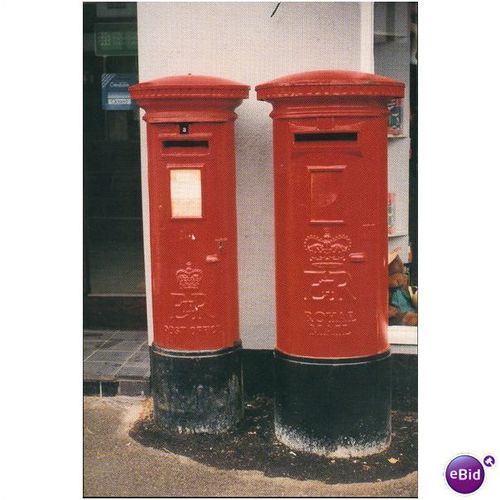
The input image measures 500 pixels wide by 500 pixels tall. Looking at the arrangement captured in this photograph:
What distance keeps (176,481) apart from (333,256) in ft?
4.99

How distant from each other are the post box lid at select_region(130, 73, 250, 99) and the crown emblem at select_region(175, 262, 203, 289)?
39.4 inches

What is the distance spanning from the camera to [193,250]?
4605 millimetres

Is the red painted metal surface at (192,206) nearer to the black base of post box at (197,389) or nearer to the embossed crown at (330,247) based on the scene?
the black base of post box at (197,389)

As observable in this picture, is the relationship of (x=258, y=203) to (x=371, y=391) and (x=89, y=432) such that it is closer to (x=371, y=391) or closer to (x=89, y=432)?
(x=371, y=391)

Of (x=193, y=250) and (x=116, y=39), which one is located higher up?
(x=116, y=39)

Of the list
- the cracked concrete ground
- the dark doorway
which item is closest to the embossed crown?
the cracked concrete ground

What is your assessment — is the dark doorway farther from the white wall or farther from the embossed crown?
the embossed crown

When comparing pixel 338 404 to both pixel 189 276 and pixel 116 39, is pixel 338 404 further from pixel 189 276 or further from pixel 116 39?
pixel 116 39

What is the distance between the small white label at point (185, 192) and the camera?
455 centimetres

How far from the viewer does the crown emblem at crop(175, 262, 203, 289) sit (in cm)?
462

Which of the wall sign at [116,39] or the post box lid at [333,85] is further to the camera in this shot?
the wall sign at [116,39]
